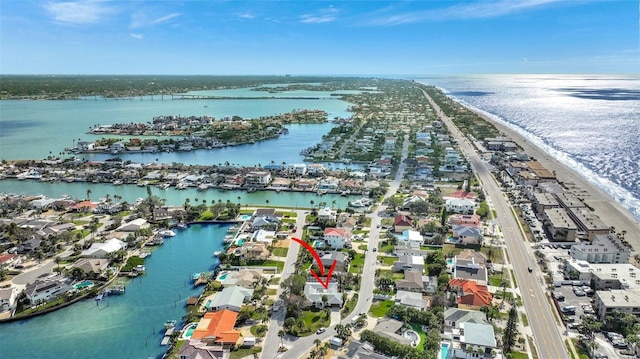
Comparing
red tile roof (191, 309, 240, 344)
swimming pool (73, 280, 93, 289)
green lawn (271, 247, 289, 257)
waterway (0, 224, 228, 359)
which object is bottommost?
waterway (0, 224, 228, 359)

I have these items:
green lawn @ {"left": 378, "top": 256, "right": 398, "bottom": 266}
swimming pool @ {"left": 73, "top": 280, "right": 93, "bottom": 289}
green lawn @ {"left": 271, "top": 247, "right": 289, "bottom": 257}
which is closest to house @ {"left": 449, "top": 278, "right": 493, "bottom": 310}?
green lawn @ {"left": 378, "top": 256, "right": 398, "bottom": 266}

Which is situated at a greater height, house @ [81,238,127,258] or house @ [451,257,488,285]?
house @ [81,238,127,258]

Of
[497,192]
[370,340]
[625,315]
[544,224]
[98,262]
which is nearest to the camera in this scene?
[370,340]

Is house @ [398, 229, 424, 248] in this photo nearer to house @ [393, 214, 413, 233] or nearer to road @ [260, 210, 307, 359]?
house @ [393, 214, 413, 233]

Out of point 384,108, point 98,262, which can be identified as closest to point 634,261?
point 98,262

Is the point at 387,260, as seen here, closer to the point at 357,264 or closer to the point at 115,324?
the point at 357,264

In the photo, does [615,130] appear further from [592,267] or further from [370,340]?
[370,340]

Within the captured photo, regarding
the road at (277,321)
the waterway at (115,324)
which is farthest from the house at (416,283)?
the waterway at (115,324)

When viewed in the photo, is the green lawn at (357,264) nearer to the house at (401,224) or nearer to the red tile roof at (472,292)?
the house at (401,224)

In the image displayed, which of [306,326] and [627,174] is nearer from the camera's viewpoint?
[306,326]
